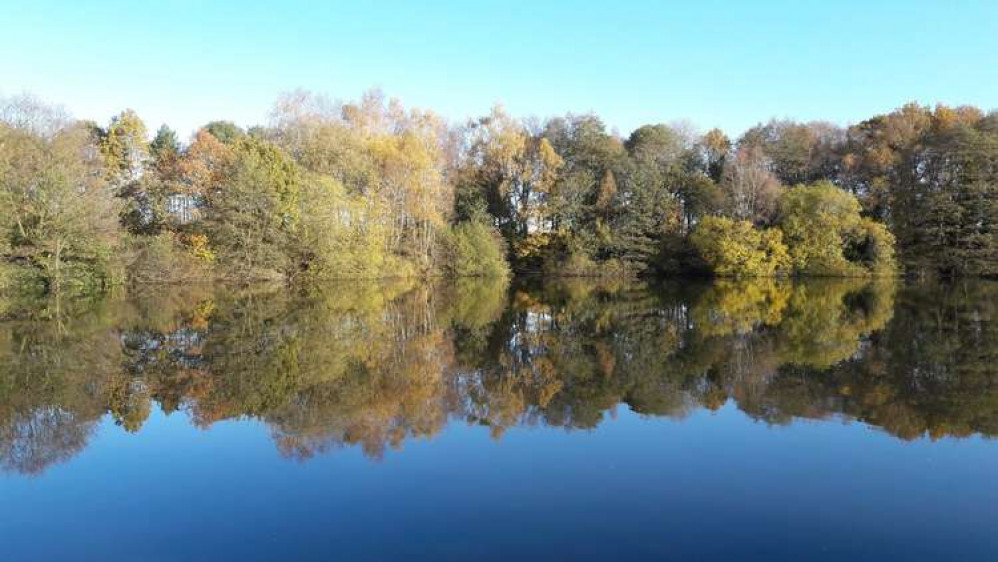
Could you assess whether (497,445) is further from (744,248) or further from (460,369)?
(744,248)

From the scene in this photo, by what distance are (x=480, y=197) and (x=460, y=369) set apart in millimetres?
39338

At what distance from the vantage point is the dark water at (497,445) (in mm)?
5508

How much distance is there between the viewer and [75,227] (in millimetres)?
27391

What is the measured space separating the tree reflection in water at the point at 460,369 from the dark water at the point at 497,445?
7 cm

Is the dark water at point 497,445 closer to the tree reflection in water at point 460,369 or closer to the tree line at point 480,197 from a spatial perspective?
the tree reflection in water at point 460,369

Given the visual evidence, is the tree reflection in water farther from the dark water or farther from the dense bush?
the dense bush

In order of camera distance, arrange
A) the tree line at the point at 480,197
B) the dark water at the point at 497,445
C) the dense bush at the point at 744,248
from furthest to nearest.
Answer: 1. the dense bush at the point at 744,248
2. the tree line at the point at 480,197
3. the dark water at the point at 497,445

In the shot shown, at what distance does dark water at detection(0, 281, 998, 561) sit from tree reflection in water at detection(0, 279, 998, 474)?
7 cm

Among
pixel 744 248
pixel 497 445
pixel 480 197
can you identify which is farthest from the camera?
pixel 480 197

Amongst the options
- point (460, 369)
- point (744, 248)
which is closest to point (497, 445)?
point (460, 369)

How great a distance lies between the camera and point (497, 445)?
7.96 m

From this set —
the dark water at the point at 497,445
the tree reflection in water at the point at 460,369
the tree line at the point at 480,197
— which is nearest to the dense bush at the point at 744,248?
the tree line at the point at 480,197

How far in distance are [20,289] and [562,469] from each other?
97.4ft

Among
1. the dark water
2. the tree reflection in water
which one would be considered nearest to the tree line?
the tree reflection in water
